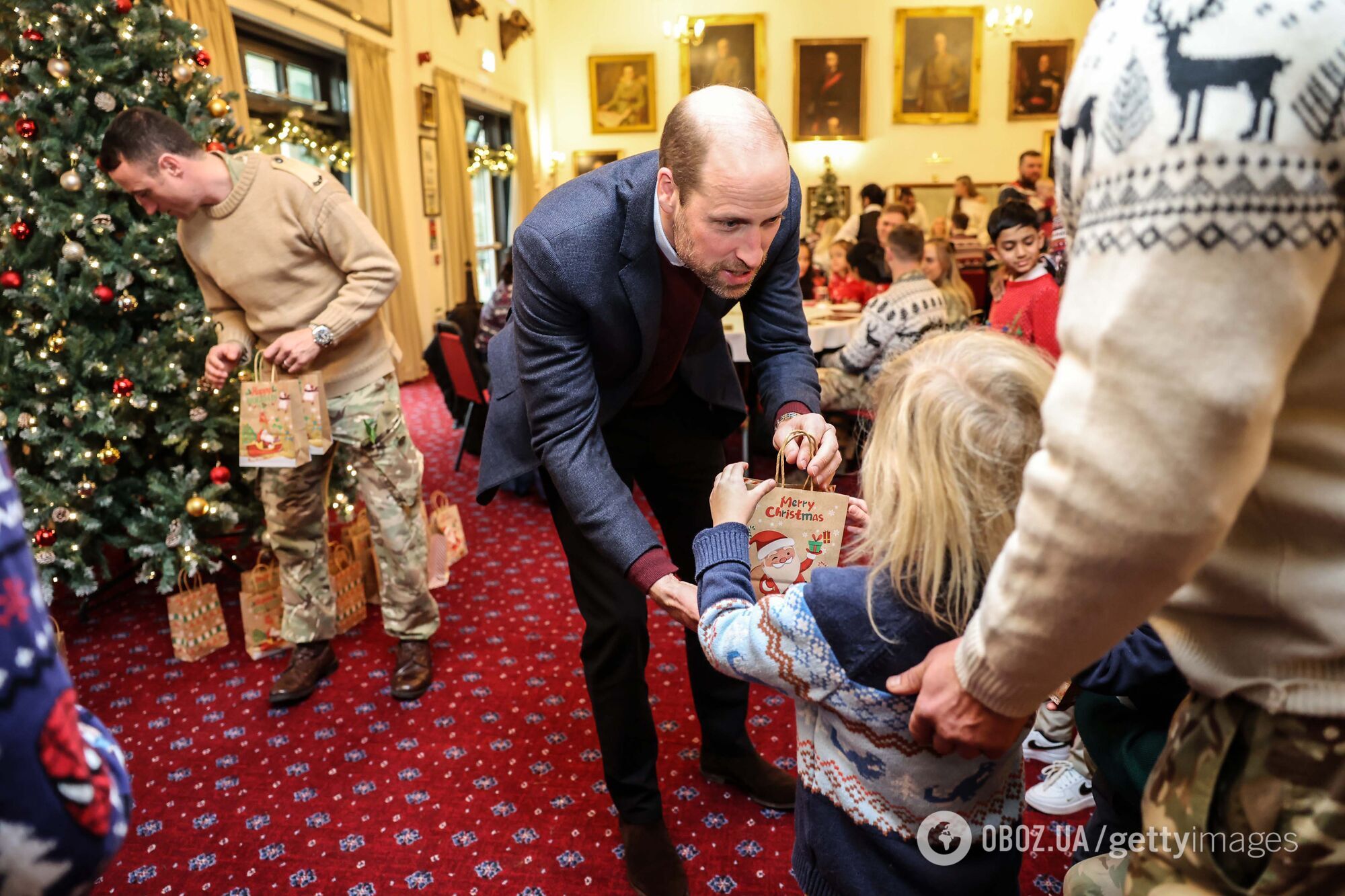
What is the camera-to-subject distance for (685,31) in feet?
39.3

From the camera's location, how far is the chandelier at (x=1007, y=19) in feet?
38.5

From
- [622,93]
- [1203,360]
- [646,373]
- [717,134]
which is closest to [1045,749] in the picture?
[646,373]

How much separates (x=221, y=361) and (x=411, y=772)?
1372 mm

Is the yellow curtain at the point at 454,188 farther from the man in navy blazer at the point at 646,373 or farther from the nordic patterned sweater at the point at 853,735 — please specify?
the nordic patterned sweater at the point at 853,735

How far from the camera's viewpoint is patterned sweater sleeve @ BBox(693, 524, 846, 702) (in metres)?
1.17

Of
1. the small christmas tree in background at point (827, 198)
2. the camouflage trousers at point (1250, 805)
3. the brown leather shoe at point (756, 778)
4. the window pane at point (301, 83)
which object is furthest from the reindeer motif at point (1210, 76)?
the small christmas tree in background at point (827, 198)

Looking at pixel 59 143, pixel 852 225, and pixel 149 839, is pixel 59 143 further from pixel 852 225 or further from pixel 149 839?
pixel 852 225

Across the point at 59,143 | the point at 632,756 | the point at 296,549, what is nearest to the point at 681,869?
the point at 632,756

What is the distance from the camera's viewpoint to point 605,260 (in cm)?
168

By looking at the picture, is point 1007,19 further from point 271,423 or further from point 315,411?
point 271,423

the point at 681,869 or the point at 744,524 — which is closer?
the point at 744,524

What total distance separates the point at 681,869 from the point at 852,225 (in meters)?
8.16

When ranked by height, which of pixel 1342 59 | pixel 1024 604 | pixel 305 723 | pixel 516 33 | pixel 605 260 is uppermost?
pixel 516 33

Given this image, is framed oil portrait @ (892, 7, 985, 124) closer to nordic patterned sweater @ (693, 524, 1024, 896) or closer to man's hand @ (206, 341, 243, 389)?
man's hand @ (206, 341, 243, 389)
